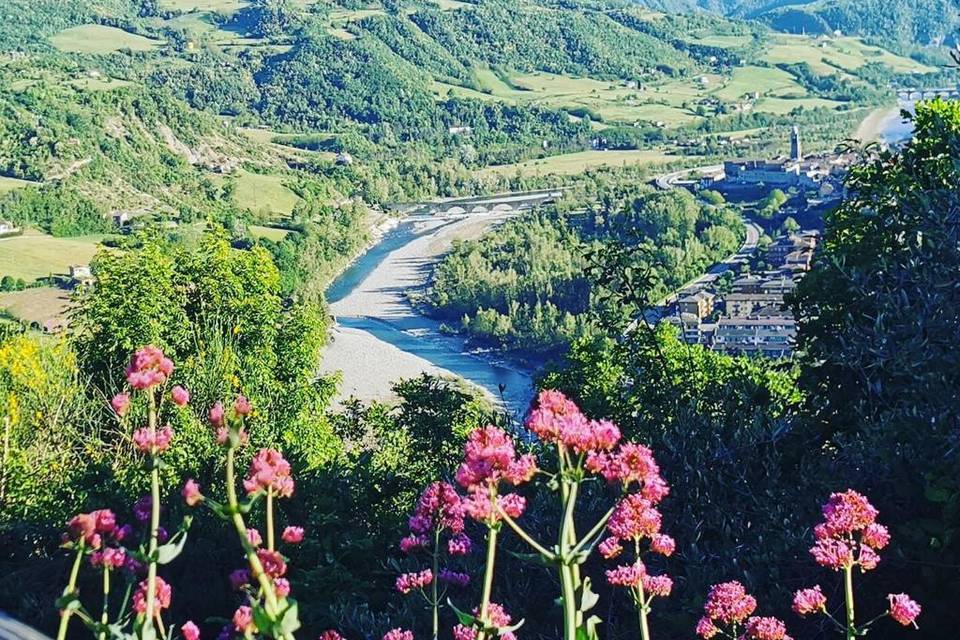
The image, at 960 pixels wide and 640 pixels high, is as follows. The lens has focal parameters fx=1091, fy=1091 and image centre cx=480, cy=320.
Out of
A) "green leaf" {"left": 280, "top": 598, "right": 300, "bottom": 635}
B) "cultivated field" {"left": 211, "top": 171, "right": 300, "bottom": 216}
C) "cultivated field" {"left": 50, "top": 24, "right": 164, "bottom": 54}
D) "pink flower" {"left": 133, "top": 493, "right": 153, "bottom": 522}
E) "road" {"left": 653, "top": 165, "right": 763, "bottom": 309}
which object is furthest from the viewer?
"cultivated field" {"left": 50, "top": 24, "right": 164, "bottom": 54}

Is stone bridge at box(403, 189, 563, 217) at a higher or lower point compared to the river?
higher

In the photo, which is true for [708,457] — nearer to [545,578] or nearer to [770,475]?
[770,475]

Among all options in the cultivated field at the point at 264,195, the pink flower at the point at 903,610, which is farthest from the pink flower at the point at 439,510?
the cultivated field at the point at 264,195

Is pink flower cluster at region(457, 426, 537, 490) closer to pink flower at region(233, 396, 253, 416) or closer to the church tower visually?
pink flower at region(233, 396, 253, 416)

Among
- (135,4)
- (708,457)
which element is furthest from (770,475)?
(135,4)

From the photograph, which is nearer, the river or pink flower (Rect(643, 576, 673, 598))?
pink flower (Rect(643, 576, 673, 598))

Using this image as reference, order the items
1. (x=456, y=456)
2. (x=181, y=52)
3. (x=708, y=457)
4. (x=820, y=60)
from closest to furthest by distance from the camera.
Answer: (x=708, y=457) < (x=456, y=456) < (x=181, y=52) < (x=820, y=60)

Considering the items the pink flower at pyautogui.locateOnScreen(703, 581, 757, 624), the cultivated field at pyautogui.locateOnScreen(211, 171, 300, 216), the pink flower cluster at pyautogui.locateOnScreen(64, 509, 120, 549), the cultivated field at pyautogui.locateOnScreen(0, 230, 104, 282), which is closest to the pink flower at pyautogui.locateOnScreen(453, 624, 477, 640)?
the pink flower at pyautogui.locateOnScreen(703, 581, 757, 624)
